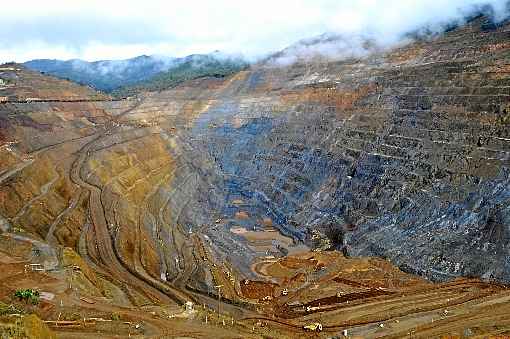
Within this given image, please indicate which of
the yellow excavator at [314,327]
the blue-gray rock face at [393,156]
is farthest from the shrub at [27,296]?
the blue-gray rock face at [393,156]

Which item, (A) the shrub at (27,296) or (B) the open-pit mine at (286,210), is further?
(B) the open-pit mine at (286,210)

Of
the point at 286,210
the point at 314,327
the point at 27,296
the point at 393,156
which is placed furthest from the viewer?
the point at 286,210

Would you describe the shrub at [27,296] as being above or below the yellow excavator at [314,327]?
above

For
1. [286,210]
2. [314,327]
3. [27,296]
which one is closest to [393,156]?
[286,210]

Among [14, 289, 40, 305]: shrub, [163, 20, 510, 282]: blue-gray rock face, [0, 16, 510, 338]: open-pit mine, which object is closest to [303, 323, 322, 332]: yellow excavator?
[0, 16, 510, 338]: open-pit mine

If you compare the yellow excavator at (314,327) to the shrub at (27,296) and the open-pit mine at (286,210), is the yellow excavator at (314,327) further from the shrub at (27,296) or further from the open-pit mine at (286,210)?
the shrub at (27,296)

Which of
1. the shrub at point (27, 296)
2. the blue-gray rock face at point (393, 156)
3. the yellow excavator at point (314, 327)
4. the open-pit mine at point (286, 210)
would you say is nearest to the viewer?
the shrub at point (27, 296)

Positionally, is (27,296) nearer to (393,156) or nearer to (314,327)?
(314,327)

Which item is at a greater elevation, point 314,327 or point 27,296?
point 27,296

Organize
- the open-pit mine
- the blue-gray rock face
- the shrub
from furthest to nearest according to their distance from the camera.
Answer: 1. the blue-gray rock face
2. the open-pit mine
3. the shrub

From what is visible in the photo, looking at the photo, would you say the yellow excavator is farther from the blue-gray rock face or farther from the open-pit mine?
the blue-gray rock face
